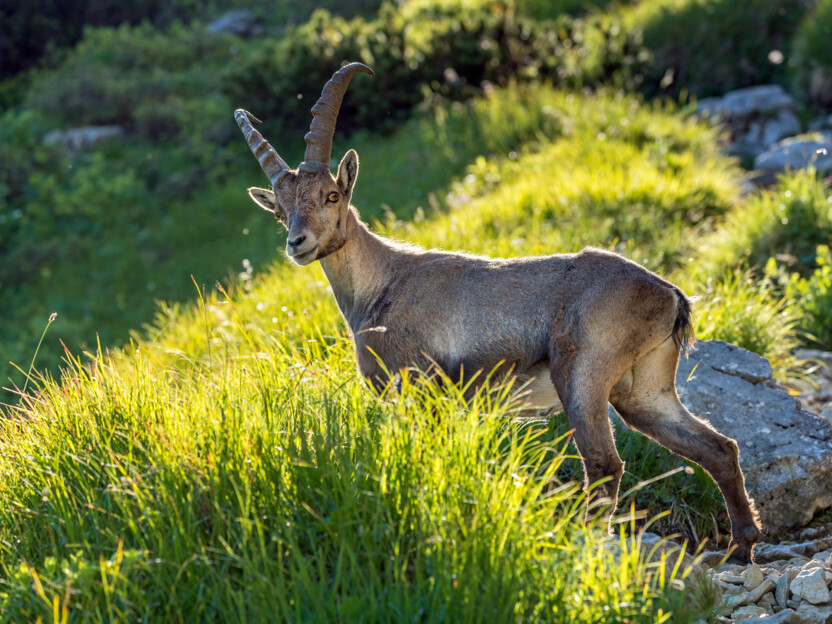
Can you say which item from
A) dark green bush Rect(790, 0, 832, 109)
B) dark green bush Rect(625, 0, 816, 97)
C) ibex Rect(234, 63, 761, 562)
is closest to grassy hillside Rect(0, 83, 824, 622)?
ibex Rect(234, 63, 761, 562)

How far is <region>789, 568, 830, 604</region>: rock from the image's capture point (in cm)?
416

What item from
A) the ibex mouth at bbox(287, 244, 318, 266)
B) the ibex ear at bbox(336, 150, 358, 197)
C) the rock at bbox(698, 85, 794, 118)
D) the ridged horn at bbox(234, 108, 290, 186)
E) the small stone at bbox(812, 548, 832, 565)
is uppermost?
the ridged horn at bbox(234, 108, 290, 186)

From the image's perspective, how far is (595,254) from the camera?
4.77 m

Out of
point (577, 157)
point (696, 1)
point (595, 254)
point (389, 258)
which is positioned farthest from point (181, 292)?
point (696, 1)

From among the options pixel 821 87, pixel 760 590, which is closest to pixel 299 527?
pixel 760 590

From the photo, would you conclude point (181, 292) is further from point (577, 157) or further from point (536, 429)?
point (536, 429)

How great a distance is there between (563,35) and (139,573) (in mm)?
16990

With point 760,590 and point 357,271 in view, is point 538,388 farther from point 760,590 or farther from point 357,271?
point 760,590

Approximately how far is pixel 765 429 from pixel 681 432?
1.17m

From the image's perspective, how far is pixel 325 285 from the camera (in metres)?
8.40

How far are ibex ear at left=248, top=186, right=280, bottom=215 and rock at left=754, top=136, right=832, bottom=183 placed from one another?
822 centimetres

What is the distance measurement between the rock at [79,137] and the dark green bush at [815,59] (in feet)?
47.5

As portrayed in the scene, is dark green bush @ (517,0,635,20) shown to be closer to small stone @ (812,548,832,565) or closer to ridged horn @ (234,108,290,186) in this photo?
ridged horn @ (234,108,290,186)

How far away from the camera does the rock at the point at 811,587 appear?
416 centimetres
